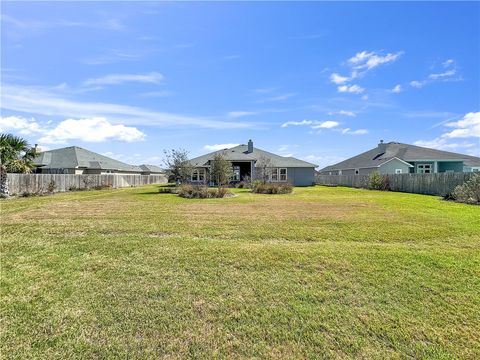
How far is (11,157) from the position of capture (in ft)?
71.9

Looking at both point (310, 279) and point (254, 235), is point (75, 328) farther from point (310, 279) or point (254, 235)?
point (254, 235)

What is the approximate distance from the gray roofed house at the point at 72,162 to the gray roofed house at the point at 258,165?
46.3 ft

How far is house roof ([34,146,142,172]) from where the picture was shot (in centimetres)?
3546

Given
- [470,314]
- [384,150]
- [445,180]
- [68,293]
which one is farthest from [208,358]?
[384,150]

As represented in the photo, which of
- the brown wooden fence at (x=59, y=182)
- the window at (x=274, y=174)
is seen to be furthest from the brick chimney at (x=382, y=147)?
the brown wooden fence at (x=59, y=182)

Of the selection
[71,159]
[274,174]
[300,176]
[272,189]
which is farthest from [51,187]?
[300,176]

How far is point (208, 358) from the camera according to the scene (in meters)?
3.37

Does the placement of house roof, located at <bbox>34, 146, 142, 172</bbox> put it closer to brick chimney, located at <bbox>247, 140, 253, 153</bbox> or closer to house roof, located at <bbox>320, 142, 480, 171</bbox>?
brick chimney, located at <bbox>247, 140, 253, 153</bbox>

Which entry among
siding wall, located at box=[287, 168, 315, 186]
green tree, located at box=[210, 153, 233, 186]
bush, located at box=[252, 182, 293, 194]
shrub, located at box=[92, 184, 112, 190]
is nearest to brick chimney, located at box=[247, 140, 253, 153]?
siding wall, located at box=[287, 168, 315, 186]

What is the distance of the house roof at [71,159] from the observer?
35456 mm

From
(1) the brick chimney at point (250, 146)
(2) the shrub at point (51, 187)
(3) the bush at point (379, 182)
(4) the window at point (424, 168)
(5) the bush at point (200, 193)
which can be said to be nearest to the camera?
(5) the bush at point (200, 193)

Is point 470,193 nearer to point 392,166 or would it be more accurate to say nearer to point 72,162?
point 392,166

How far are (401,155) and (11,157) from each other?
40912 millimetres

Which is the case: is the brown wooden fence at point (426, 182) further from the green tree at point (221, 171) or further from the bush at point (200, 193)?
the bush at point (200, 193)
